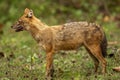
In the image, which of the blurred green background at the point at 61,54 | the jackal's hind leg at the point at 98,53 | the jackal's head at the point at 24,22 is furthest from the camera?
the blurred green background at the point at 61,54

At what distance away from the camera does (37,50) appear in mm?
A: 14883

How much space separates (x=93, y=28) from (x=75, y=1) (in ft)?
37.1

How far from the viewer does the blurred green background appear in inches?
458

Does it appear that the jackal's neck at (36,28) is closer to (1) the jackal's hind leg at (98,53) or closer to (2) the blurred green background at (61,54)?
(2) the blurred green background at (61,54)

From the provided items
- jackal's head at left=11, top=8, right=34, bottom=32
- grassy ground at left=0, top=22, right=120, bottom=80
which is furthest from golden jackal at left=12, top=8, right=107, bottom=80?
grassy ground at left=0, top=22, right=120, bottom=80

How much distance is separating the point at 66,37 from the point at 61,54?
2.86m

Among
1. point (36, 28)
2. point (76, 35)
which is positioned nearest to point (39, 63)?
point (36, 28)

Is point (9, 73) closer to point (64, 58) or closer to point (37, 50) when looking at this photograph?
point (64, 58)

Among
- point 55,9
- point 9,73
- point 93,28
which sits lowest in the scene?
point 9,73

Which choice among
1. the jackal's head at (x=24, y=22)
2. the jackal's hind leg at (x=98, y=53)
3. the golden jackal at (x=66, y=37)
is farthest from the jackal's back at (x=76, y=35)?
the jackal's head at (x=24, y=22)

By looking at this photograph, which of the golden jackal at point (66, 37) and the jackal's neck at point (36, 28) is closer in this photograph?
the golden jackal at point (66, 37)

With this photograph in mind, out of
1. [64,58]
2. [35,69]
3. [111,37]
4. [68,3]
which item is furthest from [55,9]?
[35,69]

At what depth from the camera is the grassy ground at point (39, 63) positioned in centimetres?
1128

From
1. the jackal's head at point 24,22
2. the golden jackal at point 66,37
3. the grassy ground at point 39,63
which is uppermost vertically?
the jackal's head at point 24,22
